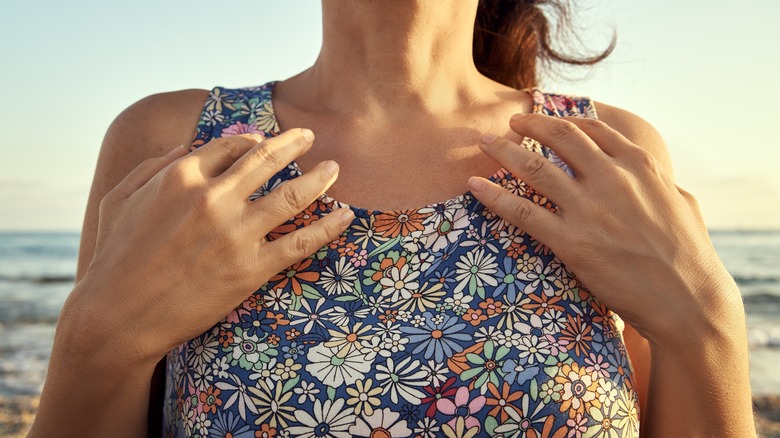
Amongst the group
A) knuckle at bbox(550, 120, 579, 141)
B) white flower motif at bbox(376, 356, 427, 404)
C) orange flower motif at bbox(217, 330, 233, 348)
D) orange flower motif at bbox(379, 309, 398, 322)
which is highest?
knuckle at bbox(550, 120, 579, 141)

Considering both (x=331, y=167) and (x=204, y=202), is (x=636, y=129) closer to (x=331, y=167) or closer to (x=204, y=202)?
(x=331, y=167)

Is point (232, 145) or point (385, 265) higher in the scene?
point (232, 145)

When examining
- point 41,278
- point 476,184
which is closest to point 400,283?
point 476,184

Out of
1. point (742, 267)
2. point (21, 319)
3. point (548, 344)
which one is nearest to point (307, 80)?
point (548, 344)

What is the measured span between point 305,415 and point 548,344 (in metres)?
0.45

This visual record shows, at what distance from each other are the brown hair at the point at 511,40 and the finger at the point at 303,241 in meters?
0.91

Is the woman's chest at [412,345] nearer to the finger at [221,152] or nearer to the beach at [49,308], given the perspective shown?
the finger at [221,152]

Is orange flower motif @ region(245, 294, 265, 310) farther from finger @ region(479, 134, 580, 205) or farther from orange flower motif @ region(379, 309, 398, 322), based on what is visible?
finger @ region(479, 134, 580, 205)

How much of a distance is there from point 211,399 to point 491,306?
54 centimetres

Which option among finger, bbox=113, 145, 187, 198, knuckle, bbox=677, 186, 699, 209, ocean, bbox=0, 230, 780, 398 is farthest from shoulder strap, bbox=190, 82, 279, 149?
ocean, bbox=0, 230, 780, 398

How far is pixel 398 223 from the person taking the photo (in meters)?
1.37

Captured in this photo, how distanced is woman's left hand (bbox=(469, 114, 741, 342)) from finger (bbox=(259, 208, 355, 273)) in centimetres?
28

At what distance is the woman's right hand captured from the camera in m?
1.19

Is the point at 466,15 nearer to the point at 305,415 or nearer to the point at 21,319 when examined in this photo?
the point at 305,415
